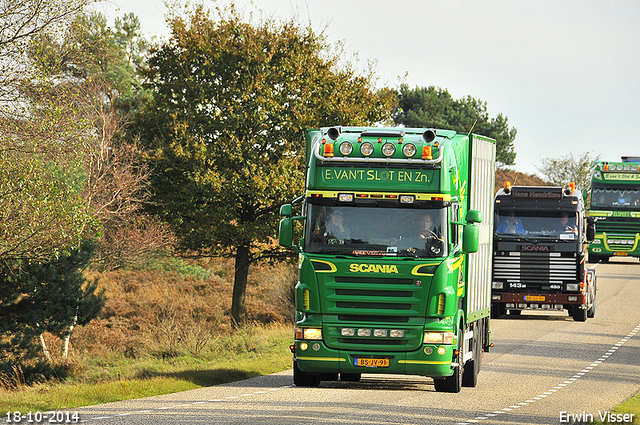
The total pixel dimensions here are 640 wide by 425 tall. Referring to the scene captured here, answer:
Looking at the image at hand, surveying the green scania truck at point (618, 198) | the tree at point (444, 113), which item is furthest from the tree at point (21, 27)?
the tree at point (444, 113)

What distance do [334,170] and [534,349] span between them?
1056 cm

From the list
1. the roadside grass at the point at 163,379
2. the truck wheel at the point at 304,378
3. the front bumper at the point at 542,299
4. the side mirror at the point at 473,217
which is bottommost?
the roadside grass at the point at 163,379

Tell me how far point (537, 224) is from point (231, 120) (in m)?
11.3

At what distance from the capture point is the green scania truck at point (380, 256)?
1274cm

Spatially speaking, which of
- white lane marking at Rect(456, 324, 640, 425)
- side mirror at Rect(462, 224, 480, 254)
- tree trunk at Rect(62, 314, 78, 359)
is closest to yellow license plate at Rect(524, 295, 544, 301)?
white lane marking at Rect(456, 324, 640, 425)

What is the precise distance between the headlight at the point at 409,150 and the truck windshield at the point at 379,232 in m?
0.82

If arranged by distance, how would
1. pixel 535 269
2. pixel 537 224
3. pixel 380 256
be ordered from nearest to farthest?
1. pixel 380 256
2. pixel 537 224
3. pixel 535 269

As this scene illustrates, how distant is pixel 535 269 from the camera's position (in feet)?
86.3

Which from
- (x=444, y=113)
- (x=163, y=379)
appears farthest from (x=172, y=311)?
(x=444, y=113)

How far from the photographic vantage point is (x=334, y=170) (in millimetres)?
13102

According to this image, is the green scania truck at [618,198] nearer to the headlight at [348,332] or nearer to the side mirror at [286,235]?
the headlight at [348,332]

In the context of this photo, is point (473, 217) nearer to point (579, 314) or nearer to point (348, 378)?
point (348, 378)

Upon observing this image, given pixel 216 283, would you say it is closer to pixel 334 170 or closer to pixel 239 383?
pixel 239 383

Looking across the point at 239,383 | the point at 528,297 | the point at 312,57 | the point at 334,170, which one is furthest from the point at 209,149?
the point at 334,170
